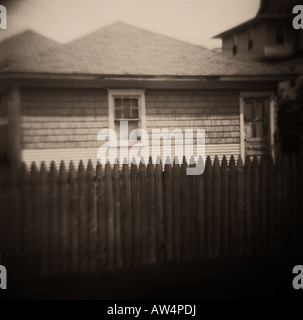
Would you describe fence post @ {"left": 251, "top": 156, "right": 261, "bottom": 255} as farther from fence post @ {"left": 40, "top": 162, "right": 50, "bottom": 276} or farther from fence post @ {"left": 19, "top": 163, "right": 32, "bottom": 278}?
fence post @ {"left": 19, "top": 163, "right": 32, "bottom": 278}

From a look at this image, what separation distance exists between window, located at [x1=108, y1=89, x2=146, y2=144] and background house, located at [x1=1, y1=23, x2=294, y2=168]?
0.02m

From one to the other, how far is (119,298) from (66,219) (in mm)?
1088

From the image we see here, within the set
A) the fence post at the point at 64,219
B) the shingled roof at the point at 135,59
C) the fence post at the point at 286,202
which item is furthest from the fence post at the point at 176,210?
the shingled roof at the point at 135,59

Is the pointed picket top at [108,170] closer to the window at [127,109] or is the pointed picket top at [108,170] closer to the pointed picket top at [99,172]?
the pointed picket top at [99,172]

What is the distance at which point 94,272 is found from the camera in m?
3.90

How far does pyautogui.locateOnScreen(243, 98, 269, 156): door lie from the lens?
7.68 meters

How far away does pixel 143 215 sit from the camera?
13.1 feet

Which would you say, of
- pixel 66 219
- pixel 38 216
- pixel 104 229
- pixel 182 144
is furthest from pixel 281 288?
pixel 182 144

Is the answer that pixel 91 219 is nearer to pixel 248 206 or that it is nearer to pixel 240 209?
pixel 240 209

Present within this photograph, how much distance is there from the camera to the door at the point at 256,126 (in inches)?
302

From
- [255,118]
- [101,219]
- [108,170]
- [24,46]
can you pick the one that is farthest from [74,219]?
[255,118]

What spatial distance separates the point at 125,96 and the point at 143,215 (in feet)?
14.7

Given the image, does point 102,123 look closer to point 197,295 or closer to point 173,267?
point 173,267

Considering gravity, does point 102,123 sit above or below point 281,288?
above
